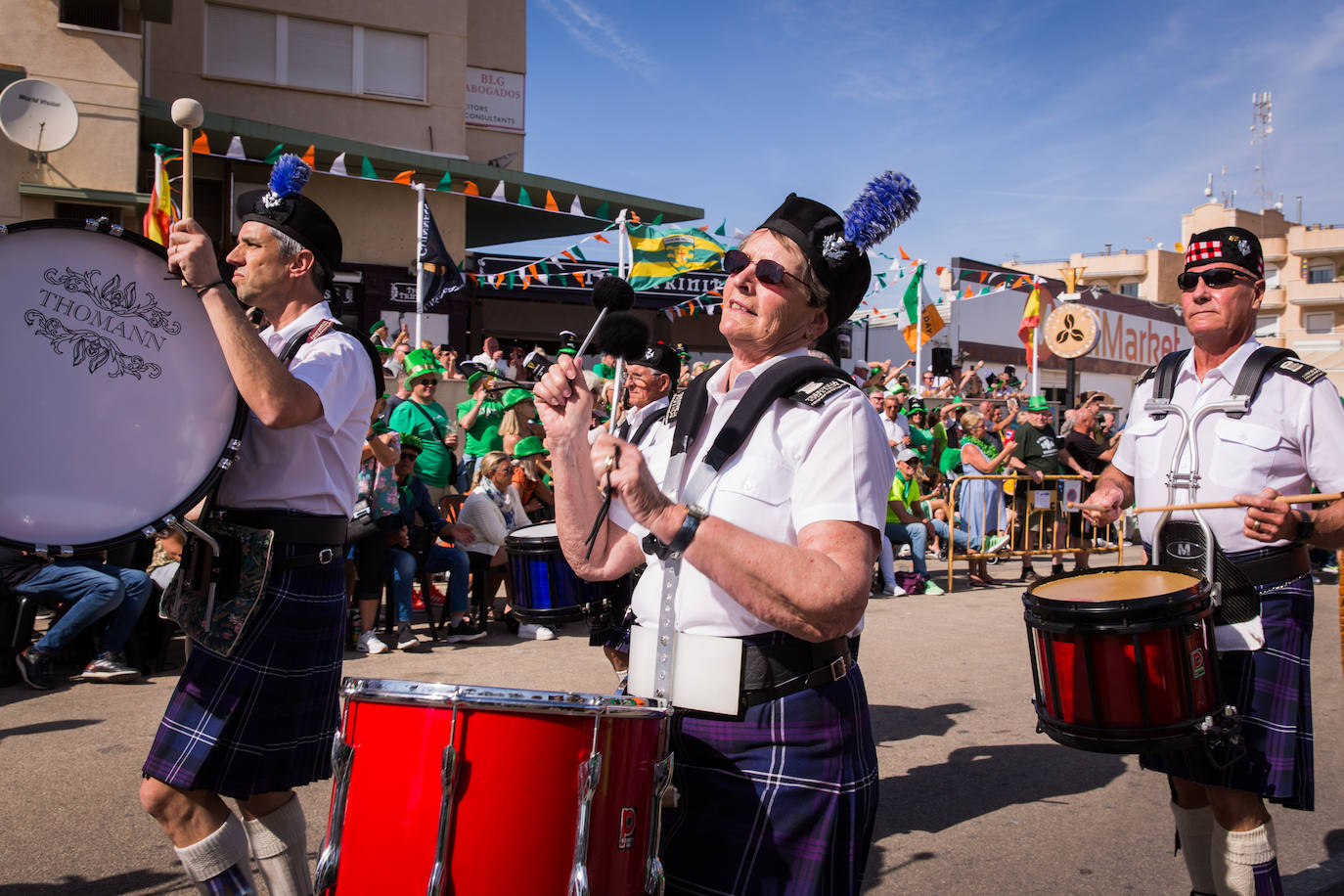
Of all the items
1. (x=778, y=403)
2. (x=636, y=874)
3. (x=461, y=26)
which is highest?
(x=461, y=26)

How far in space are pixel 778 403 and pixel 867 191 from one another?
0.46m

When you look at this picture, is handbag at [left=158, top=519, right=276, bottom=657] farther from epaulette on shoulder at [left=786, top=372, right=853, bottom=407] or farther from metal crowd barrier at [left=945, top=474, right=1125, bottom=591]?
metal crowd barrier at [left=945, top=474, right=1125, bottom=591]

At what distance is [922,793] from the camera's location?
4598 mm

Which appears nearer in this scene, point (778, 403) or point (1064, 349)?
point (778, 403)

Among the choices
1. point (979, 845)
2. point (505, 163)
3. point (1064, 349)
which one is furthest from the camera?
point (505, 163)

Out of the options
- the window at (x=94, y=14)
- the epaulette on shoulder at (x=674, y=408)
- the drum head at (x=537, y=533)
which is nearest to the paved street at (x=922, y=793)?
the epaulette on shoulder at (x=674, y=408)

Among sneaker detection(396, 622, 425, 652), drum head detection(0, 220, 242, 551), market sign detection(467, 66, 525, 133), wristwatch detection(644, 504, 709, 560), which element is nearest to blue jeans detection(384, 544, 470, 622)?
sneaker detection(396, 622, 425, 652)

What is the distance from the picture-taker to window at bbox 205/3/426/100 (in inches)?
643

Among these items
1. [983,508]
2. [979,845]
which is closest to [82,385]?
[979,845]

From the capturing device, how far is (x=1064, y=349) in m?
16.6

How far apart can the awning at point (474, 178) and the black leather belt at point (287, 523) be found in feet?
38.5

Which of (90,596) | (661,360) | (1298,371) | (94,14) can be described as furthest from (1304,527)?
(94,14)

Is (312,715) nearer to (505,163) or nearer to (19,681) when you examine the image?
(19,681)

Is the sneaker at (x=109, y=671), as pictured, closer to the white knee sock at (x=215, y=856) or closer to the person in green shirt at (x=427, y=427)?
the person in green shirt at (x=427, y=427)
